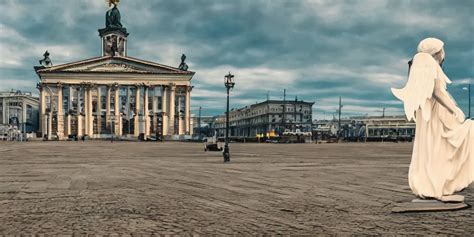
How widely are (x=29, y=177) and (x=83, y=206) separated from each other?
675cm

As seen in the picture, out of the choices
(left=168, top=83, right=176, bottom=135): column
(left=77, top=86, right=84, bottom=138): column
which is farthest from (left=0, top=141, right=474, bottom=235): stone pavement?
(left=77, top=86, right=84, bottom=138): column

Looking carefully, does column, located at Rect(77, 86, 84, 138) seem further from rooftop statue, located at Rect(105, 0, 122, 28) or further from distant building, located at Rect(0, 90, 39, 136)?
distant building, located at Rect(0, 90, 39, 136)

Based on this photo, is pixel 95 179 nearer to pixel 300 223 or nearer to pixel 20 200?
pixel 20 200

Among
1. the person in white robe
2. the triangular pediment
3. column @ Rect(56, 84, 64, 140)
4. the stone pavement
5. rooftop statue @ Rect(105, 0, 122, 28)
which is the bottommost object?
the stone pavement

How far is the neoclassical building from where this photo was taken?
96000 mm

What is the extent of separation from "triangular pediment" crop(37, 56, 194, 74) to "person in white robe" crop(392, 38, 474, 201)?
9254 cm

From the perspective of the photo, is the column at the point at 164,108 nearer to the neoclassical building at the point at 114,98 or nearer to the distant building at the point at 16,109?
the neoclassical building at the point at 114,98

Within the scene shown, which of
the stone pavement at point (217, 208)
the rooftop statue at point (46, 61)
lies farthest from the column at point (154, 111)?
the stone pavement at point (217, 208)

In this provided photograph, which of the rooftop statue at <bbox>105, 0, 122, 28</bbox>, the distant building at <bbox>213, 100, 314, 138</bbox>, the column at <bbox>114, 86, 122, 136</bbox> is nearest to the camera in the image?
the column at <bbox>114, 86, 122, 136</bbox>

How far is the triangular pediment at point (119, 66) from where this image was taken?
96.6 m

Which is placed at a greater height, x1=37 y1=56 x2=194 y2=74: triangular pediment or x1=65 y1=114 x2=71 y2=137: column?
x1=37 y1=56 x2=194 y2=74: triangular pediment

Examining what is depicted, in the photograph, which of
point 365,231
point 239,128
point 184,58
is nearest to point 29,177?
point 365,231

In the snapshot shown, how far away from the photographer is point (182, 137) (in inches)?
3740

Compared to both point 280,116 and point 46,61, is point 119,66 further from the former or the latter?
point 280,116
